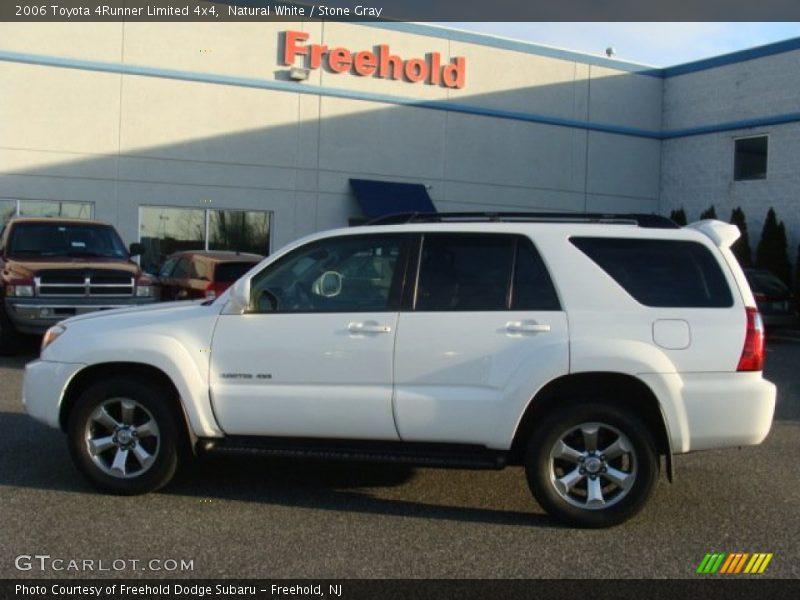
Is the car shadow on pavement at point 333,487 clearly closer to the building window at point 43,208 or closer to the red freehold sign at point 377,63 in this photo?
the building window at point 43,208

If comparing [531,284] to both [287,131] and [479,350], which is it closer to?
[479,350]

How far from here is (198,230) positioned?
2062 cm

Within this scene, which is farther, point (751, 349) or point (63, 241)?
point (63, 241)

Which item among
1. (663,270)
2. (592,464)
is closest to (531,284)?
(663,270)

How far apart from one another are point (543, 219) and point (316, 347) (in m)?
1.71

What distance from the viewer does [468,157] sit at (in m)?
A: 23.2

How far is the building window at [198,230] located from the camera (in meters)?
20.1

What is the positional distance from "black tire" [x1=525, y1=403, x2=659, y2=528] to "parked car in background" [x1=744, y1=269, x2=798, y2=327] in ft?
38.1

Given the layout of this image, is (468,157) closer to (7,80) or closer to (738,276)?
(7,80)

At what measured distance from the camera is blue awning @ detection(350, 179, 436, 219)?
21297 mm

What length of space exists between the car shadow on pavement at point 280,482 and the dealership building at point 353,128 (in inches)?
526

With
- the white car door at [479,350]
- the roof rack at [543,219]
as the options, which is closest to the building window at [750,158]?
the roof rack at [543,219]

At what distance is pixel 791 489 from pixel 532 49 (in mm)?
19135

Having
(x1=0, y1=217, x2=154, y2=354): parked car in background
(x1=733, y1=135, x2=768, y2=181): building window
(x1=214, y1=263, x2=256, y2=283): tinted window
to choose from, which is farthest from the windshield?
(x1=733, y1=135, x2=768, y2=181): building window
